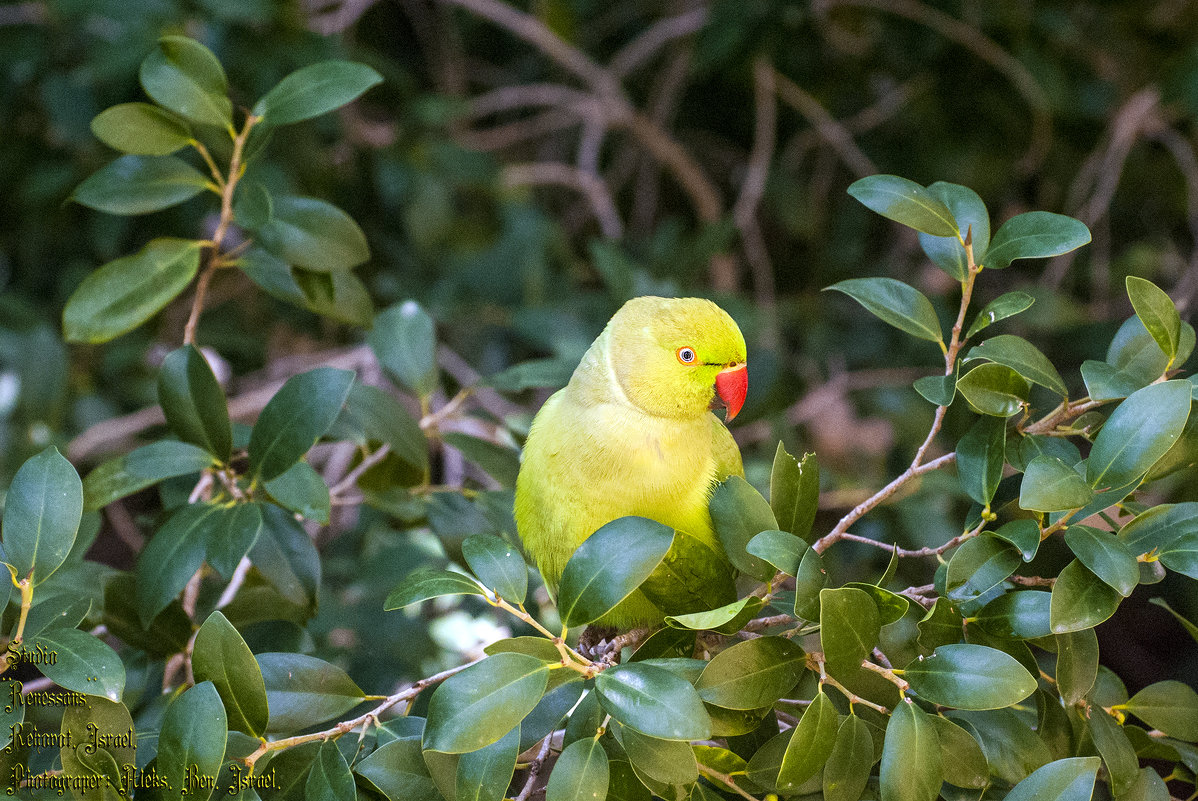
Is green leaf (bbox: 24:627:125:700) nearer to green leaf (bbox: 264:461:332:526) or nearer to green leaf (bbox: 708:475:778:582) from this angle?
green leaf (bbox: 264:461:332:526)

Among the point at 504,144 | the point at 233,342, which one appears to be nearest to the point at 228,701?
the point at 233,342

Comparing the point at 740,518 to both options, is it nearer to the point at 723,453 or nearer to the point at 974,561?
the point at 974,561

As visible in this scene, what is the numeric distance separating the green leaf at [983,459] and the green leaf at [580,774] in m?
0.39

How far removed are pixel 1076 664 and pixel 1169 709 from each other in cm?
14

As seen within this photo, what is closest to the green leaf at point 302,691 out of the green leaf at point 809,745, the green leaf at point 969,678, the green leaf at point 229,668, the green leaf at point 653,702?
the green leaf at point 229,668

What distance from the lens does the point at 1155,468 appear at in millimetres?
731

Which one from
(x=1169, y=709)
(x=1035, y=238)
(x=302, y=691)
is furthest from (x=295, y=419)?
(x=1169, y=709)

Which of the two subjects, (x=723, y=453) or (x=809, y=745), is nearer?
(x=809, y=745)

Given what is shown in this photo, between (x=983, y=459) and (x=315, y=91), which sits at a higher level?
(x=315, y=91)

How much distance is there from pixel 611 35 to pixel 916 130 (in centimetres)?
103

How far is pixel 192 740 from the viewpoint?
66 centimetres

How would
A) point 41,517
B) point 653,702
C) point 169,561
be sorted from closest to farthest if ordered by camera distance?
point 653,702 → point 41,517 → point 169,561

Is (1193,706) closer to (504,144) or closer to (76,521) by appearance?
(76,521)

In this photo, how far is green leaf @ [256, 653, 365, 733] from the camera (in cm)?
75
